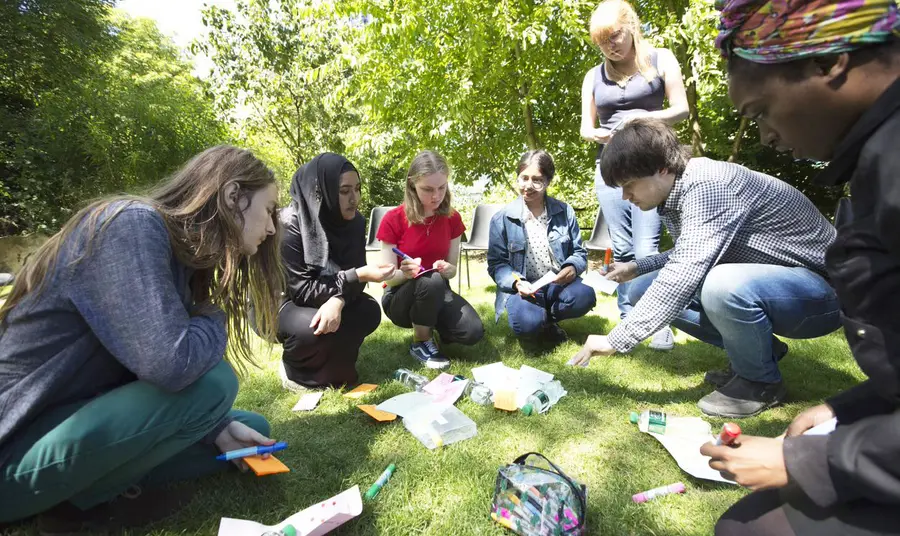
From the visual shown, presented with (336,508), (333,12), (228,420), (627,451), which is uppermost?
(333,12)

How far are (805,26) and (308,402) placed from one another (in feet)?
7.84

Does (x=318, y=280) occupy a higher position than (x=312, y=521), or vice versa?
(x=318, y=280)

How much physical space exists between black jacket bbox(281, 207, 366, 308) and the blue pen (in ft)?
3.26

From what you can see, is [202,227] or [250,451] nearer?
[202,227]

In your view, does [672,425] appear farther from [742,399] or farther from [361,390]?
[361,390]

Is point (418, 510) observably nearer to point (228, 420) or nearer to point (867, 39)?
Answer: point (228, 420)

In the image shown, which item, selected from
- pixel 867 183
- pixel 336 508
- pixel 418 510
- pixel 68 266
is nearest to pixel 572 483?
pixel 418 510

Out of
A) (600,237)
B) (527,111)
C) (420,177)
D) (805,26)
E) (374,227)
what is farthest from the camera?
(527,111)

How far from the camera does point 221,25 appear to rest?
15.1m

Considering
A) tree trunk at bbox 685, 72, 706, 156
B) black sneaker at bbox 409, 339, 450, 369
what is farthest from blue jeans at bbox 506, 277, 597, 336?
tree trunk at bbox 685, 72, 706, 156

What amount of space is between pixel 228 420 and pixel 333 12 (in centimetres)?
628

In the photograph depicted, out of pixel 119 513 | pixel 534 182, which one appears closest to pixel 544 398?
pixel 534 182

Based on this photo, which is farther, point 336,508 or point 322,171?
point 322,171

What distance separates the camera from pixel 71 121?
31.2 ft
